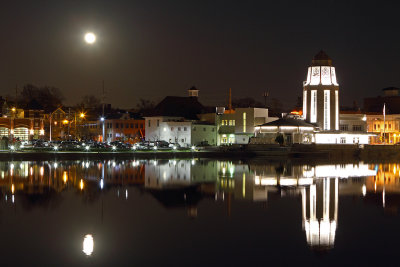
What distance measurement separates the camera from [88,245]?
15164mm

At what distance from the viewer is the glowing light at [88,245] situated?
14.5m

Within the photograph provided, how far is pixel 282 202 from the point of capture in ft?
77.8

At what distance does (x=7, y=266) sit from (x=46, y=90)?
10338 centimetres

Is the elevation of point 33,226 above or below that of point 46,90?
below

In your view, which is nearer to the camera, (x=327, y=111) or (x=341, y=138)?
(x=341, y=138)

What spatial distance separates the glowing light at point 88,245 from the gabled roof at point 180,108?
2563 inches

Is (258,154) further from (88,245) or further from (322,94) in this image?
(88,245)

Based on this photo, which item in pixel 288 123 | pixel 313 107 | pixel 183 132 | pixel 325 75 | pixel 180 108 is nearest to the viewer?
pixel 288 123

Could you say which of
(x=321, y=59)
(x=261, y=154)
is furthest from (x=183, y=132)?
(x=321, y=59)

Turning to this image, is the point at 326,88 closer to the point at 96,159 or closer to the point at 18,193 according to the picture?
the point at 96,159

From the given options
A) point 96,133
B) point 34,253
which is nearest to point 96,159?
point 34,253

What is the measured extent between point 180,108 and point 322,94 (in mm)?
21426

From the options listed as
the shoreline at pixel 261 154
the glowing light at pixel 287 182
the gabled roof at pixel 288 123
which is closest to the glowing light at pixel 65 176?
the glowing light at pixel 287 182

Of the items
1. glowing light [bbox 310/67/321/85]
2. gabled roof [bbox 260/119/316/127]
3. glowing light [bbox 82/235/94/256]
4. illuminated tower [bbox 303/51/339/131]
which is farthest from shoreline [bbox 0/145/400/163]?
glowing light [bbox 82/235/94/256]
